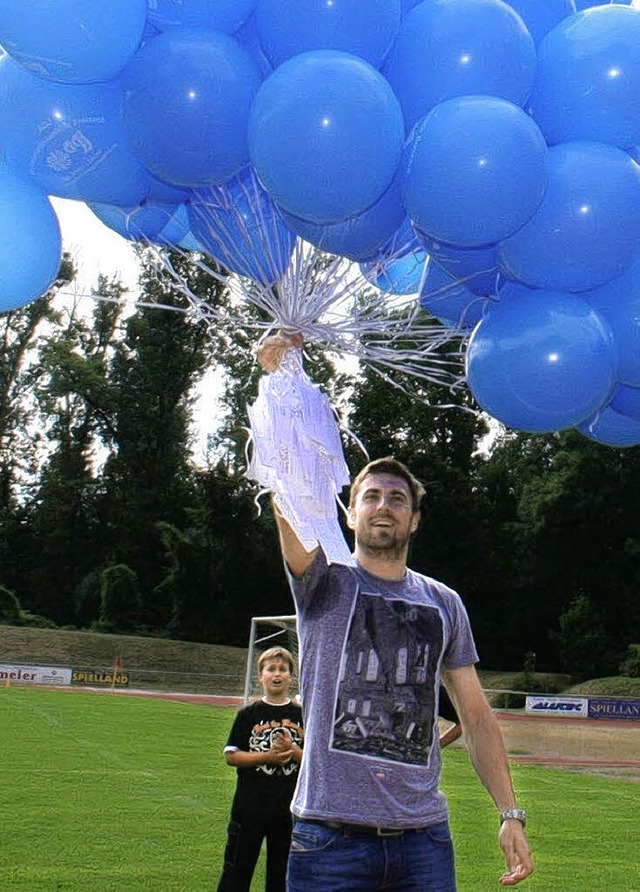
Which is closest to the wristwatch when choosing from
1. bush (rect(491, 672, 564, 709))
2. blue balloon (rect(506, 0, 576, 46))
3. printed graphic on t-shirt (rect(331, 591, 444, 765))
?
printed graphic on t-shirt (rect(331, 591, 444, 765))

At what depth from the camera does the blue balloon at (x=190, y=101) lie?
9.81 feet

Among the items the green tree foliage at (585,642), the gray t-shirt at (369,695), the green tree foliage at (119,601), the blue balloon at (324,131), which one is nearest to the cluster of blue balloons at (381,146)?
the blue balloon at (324,131)

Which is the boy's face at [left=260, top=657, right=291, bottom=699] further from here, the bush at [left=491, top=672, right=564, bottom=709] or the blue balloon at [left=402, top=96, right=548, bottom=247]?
the bush at [left=491, top=672, right=564, bottom=709]

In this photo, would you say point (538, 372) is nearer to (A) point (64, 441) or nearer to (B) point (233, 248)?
(B) point (233, 248)

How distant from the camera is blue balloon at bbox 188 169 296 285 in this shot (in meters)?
3.43

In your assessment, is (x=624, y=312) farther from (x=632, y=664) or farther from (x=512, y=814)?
(x=632, y=664)

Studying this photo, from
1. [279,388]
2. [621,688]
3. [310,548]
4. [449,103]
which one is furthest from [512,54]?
[621,688]

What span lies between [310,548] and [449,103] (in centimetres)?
136

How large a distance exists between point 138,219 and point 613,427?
1.95 metres

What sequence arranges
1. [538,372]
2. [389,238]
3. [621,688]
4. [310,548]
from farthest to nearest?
[621,688] < [389,238] < [538,372] < [310,548]

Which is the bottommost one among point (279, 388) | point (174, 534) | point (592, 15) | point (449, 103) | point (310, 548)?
point (310, 548)

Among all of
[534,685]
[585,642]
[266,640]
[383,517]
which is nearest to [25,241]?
[383,517]

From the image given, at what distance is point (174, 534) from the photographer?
3816cm

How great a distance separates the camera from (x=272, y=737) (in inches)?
183
